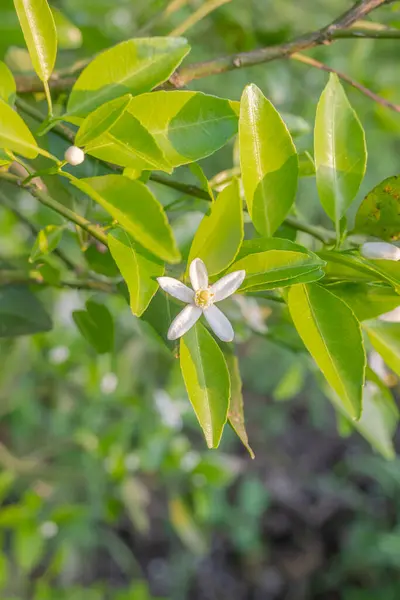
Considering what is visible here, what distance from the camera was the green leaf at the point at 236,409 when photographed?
1.40 ft

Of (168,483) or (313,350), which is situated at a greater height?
(313,350)

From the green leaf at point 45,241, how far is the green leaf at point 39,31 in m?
0.11

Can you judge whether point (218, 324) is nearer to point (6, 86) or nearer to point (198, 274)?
point (198, 274)

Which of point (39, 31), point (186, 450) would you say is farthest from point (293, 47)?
point (186, 450)

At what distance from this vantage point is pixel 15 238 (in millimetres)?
1363

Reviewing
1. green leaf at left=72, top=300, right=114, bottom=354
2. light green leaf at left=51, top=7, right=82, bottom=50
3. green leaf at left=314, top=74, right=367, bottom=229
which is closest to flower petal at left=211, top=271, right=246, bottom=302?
green leaf at left=314, top=74, right=367, bottom=229

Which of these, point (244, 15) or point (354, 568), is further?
point (354, 568)

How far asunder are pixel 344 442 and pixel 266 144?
2.24 meters

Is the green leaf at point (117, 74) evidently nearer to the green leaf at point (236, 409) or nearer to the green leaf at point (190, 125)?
the green leaf at point (190, 125)

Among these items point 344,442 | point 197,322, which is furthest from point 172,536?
point 197,322

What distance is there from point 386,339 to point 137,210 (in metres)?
0.25

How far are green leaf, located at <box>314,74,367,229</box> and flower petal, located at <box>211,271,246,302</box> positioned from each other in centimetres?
11

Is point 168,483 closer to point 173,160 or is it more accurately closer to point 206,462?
point 206,462

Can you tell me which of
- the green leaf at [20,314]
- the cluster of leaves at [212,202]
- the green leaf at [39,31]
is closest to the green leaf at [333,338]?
the cluster of leaves at [212,202]
